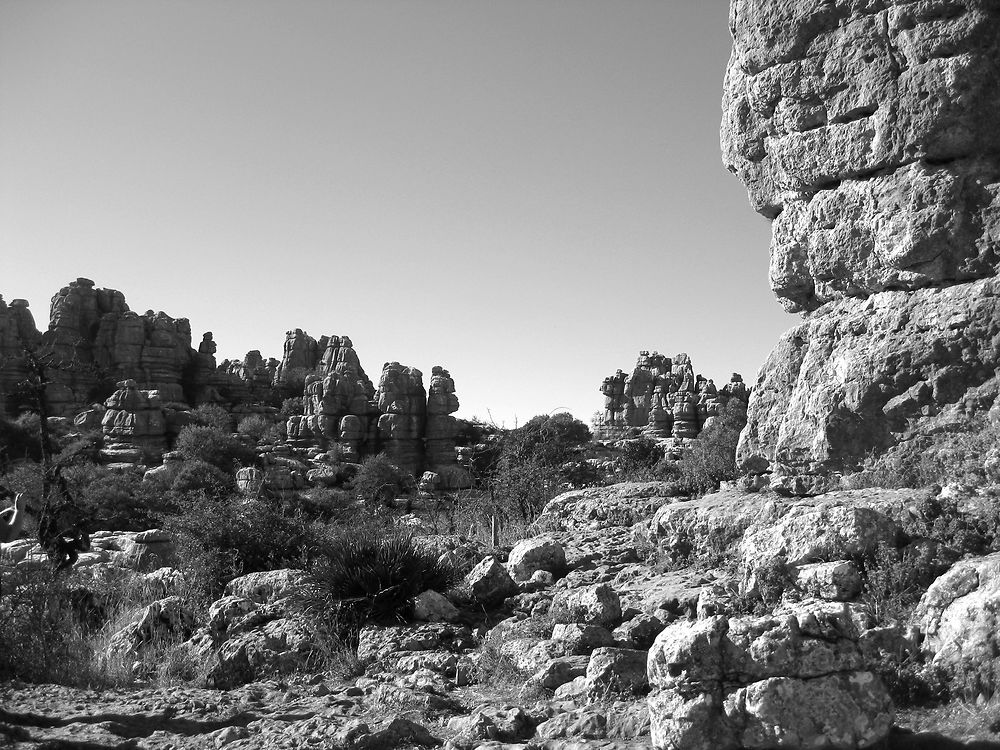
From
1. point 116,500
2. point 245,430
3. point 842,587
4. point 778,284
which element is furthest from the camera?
point 245,430

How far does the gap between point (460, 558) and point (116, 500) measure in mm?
29843

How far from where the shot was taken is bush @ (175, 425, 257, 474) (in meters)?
47.9

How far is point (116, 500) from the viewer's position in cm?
3456

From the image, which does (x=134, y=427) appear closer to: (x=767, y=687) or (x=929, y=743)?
(x=767, y=687)

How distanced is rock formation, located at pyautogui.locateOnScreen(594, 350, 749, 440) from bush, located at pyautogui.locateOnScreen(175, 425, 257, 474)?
28.0 meters

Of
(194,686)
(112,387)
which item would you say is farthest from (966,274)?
(112,387)

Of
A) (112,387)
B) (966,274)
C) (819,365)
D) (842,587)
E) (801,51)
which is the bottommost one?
(842,587)

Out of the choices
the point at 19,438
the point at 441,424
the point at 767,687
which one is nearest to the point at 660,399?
the point at 441,424

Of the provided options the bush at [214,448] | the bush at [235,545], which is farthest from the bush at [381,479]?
the bush at [235,545]

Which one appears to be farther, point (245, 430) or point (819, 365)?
point (245, 430)

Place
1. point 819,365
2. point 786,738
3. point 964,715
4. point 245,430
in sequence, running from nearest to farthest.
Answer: point 786,738
point 964,715
point 819,365
point 245,430

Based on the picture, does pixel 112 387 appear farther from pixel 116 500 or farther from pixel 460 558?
pixel 460 558

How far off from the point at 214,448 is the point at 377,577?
43741 millimetres

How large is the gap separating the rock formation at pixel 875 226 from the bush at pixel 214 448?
42.5m
